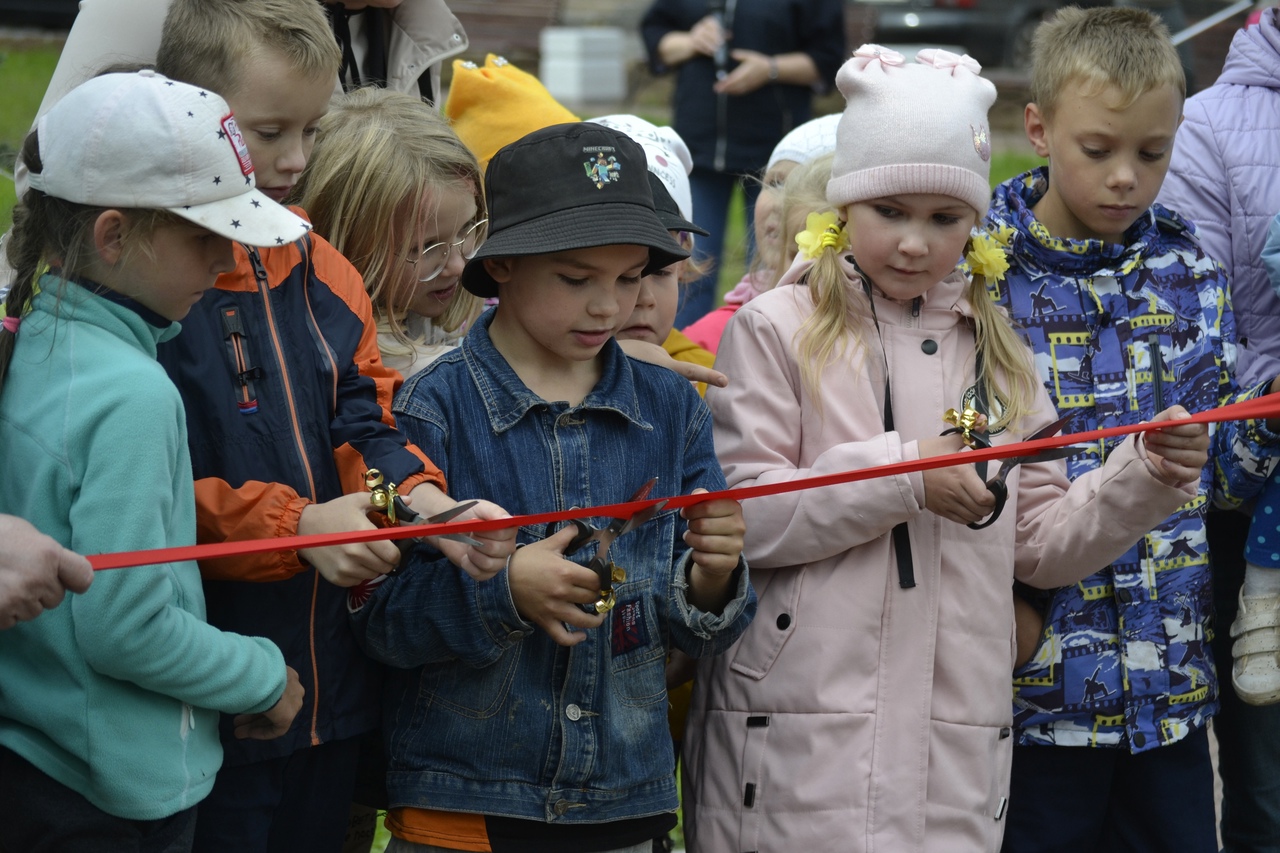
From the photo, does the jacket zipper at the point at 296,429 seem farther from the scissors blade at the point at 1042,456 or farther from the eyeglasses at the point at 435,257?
the scissors blade at the point at 1042,456

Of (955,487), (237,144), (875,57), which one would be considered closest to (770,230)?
(875,57)

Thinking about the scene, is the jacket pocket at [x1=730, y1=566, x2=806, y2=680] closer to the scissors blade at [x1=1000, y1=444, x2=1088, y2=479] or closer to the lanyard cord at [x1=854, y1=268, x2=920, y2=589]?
the lanyard cord at [x1=854, y1=268, x2=920, y2=589]

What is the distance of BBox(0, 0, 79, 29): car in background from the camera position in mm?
14352

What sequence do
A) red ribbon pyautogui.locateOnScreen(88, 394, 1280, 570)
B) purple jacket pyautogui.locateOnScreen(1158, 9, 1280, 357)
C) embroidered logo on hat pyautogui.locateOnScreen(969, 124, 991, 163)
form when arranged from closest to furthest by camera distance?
red ribbon pyautogui.locateOnScreen(88, 394, 1280, 570) < embroidered logo on hat pyautogui.locateOnScreen(969, 124, 991, 163) < purple jacket pyautogui.locateOnScreen(1158, 9, 1280, 357)

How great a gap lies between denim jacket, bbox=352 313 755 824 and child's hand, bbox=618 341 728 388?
208 mm

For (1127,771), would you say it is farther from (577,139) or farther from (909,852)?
(577,139)

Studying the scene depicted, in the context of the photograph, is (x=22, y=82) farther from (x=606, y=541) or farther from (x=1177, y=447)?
(x=1177, y=447)

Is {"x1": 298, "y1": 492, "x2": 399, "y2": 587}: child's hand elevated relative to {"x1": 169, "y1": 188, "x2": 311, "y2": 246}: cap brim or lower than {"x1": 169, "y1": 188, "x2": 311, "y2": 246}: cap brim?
lower

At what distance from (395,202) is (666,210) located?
1.89 feet

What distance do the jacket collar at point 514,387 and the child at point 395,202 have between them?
0.62ft

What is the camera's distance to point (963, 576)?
305 cm

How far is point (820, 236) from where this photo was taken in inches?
126

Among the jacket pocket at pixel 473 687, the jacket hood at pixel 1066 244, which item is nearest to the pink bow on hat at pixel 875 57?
the jacket hood at pixel 1066 244

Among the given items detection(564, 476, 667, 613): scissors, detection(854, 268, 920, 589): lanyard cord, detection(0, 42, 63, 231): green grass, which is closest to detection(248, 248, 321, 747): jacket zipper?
detection(564, 476, 667, 613): scissors
